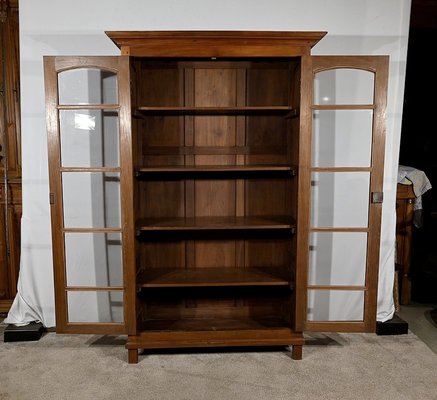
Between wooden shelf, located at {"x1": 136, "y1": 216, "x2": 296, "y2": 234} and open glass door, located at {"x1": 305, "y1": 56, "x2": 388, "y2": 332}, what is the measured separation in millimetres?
217

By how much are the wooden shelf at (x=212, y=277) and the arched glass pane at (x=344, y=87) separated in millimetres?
1118

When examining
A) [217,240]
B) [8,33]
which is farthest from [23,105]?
[217,240]

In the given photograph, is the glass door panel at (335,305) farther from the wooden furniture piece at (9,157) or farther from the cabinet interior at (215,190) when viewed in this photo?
the wooden furniture piece at (9,157)

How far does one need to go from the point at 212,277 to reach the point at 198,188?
1.89ft

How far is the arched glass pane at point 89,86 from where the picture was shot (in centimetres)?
263

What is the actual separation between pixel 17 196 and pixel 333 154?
218 centimetres

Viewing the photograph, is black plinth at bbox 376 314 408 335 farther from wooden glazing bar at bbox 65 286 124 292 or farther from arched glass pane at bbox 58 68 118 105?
arched glass pane at bbox 58 68 118 105

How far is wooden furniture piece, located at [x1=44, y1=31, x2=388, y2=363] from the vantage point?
241cm

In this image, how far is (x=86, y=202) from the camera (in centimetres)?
272

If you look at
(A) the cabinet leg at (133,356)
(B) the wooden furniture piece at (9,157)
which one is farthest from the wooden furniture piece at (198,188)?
(B) the wooden furniture piece at (9,157)

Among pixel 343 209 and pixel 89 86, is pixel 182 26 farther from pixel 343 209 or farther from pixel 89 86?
pixel 343 209

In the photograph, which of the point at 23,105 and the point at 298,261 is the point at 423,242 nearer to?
the point at 298,261

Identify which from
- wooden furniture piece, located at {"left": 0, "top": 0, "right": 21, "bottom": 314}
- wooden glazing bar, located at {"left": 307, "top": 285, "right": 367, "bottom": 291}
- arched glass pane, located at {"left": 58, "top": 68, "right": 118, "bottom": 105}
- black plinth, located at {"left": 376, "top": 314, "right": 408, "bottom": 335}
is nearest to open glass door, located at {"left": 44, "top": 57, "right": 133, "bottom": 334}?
arched glass pane, located at {"left": 58, "top": 68, "right": 118, "bottom": 105}

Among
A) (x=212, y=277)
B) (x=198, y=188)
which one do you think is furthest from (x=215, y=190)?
(x=212, y=277)
